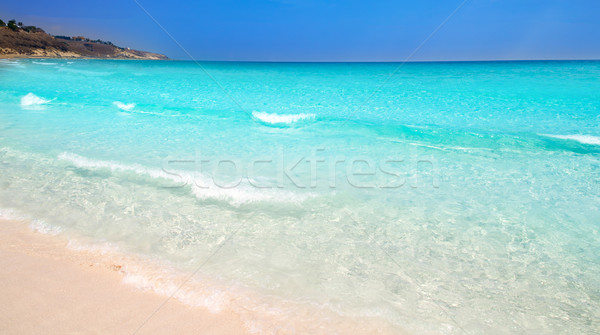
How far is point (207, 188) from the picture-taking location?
5.00 meters

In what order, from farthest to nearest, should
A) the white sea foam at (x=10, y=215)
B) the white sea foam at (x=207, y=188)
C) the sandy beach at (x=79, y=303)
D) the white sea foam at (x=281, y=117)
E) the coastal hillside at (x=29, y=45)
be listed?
the coastal hillside at (x=29, y=45) → the white sea foam at (x=281, y=117) → the white sea foam at (x=207, y=188) → the white sea foam at (x=10, y=215) → the sandy beach at (x=79, y=303)

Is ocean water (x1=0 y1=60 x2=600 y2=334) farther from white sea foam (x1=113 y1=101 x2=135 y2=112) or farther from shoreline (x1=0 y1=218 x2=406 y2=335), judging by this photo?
white sea foam (x1=113 y1=101 x2=135 y2=112)

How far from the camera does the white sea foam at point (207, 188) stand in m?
4.69

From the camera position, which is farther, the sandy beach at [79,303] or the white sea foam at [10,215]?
the white sea foam at [10,215]

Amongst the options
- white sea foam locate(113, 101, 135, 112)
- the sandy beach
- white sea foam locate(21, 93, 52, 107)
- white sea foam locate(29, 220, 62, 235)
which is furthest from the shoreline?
white sea foam locate(21, 93, 52, 107)

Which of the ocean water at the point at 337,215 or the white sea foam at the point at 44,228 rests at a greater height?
the ocean water at the point at 337,215

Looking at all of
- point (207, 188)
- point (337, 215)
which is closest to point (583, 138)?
point (337, 215)

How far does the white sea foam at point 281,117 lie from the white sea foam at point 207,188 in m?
4.85

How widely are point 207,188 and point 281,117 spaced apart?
237 inches

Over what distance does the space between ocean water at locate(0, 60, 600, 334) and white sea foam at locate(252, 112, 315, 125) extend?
85 cm

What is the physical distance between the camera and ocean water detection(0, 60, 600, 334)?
2.74 metres

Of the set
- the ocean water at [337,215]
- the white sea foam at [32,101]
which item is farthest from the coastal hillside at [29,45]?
the ocean water at [337,215]

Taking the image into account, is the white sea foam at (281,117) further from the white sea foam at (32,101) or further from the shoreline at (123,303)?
the white sea foam at (32,101)

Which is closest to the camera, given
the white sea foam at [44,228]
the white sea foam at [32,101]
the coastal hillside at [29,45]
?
the white sea foam at [44,228]
